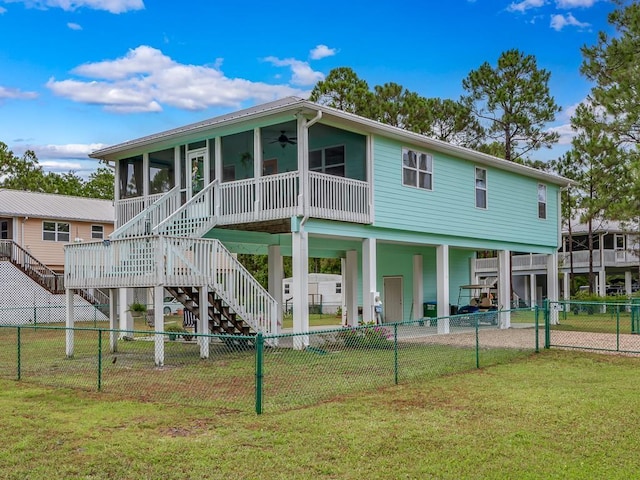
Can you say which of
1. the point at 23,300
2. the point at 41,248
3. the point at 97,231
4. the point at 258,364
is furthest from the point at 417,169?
the point at 97,231

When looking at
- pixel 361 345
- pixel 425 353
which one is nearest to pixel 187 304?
pixel 361 345

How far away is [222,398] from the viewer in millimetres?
10172

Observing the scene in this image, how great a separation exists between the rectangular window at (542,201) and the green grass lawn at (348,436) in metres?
16.0

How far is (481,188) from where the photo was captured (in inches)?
899

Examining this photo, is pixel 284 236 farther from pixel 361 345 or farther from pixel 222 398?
pixel 222 398

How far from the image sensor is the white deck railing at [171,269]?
14.5 metres

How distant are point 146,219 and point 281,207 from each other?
439cm

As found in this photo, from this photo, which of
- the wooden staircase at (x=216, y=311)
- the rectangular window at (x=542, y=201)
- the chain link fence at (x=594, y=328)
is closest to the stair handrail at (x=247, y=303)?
the wooden staircase at (x=216, y=311)

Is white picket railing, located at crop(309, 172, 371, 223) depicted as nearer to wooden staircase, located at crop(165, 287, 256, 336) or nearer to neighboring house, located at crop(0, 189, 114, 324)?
wooden staircase, located at crop(165, 287, 256, 336)

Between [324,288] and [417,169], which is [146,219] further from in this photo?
[324,288]

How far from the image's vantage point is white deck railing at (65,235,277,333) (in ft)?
47.7

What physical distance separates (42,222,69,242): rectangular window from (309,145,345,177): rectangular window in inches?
829

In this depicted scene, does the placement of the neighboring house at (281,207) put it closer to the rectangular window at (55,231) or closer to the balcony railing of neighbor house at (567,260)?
the rectangular window at (55,231)

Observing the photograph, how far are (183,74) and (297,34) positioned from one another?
9.57 m
